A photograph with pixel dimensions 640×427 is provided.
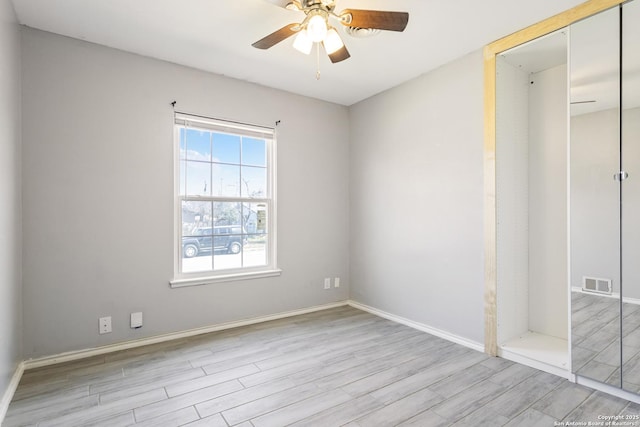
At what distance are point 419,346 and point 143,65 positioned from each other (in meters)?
3.49

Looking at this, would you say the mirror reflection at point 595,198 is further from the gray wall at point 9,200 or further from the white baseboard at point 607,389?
the gray wall at point 9,200

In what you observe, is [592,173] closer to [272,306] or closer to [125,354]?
[272,306]

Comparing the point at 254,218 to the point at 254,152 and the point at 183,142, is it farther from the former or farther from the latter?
the point at 183,142

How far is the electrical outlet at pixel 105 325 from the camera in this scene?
8.75 ft

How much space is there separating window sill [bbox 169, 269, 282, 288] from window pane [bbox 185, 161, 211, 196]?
83 cm

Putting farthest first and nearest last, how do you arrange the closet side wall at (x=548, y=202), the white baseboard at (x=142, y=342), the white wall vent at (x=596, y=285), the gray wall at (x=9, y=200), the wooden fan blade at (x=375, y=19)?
1. the closet side wall at (x=548, y=202)
2. the white baseboard at (x=142, y=342)
3. the white wall vent at (x=596, y=285)
4. the gray wall at (x=9, y=200)
5. the wooden fan blade at (x=375, y=19)

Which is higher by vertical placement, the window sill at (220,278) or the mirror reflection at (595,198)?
the mirror reflection at (595,198)

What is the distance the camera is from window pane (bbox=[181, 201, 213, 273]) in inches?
123

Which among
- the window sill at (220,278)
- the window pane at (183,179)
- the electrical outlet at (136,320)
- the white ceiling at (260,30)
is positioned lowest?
the electrical outlet at (136,320)

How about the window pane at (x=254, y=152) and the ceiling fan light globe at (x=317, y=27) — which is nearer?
the ceiling fan light globe at (x=317, y=27)

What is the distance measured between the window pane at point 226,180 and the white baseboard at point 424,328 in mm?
2033

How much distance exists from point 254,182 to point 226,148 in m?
0.46

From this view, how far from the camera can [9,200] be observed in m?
2.10

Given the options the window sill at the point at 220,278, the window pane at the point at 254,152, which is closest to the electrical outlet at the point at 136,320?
the window sill at the point at 220,278
